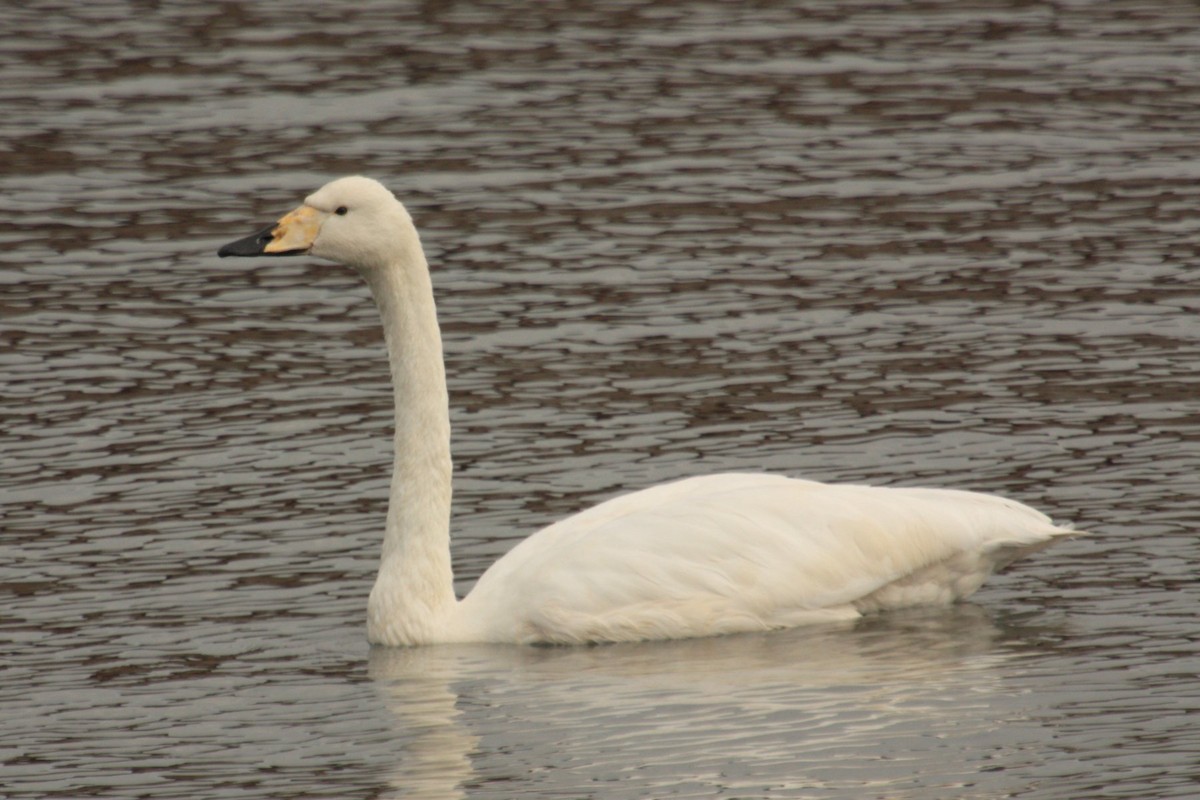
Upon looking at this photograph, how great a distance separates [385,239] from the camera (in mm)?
11625

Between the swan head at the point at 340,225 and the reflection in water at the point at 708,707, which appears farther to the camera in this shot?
the swan head at the point at 340,225

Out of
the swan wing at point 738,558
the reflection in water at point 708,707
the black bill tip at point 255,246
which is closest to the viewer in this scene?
the reflection in water at point 708,707

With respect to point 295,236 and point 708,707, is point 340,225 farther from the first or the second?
point 708,707

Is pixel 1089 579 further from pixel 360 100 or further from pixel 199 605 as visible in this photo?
pixel 360 100

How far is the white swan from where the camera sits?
11.3 m

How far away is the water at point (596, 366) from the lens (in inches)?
388

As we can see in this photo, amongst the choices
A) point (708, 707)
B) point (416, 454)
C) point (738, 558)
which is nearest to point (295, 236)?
point (416, 454)

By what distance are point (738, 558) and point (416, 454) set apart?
1602 mm

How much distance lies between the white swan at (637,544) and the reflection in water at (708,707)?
13 cm

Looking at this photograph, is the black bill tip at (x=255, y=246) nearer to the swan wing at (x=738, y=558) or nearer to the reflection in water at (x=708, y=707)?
the swan wing at (x=738, y=558)

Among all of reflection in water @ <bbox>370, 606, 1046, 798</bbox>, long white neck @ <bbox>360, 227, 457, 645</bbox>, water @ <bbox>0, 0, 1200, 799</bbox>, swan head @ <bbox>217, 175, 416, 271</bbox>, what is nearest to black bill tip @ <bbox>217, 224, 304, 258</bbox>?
swan head @ <bbox>217, 175, 416, 271</bbox>

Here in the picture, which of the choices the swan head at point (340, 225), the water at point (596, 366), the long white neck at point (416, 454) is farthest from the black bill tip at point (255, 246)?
the water at point (596, 366)

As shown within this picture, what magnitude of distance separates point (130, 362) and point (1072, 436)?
6047 mm

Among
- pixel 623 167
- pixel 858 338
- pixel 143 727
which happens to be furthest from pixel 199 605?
pixel 623 167
